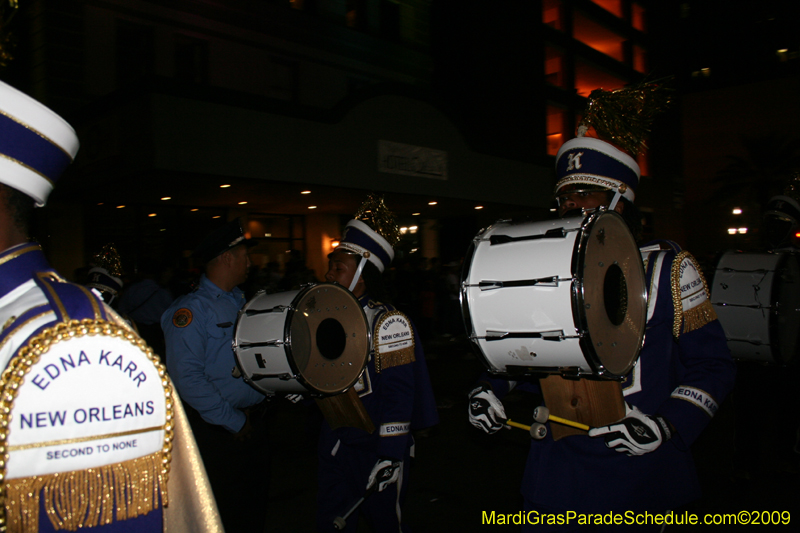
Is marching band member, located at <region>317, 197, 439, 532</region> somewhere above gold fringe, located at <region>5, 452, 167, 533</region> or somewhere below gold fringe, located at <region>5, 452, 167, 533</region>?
below

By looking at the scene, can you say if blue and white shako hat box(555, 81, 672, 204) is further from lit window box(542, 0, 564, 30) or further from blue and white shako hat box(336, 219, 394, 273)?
lit window box(542, 0, 564, 30)

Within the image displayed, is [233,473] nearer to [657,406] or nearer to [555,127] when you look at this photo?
[657,406]

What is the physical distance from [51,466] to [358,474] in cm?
248

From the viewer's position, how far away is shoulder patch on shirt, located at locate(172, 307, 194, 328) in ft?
10.7

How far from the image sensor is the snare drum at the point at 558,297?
6.15ft

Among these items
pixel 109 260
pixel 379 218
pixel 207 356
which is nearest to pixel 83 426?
pixel 207 356

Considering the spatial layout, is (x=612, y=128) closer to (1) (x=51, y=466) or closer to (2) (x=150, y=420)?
(2) (x=150, y=420)

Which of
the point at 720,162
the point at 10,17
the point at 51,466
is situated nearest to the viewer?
the point at 51,466

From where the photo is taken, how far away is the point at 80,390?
1068 millimetres

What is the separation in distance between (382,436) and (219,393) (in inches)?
40.5

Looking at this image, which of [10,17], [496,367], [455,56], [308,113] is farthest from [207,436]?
[455,56]

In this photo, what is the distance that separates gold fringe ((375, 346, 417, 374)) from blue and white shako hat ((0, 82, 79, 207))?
2.38 m

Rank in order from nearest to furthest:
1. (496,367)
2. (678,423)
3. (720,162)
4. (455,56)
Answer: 1. (678,423)
2. (496,367)
3. (455,56)
4. (720,162)

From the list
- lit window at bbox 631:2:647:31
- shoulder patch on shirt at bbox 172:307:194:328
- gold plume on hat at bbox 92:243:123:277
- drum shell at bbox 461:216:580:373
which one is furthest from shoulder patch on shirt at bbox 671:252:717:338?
lit window at bbox 631:2:647:31
